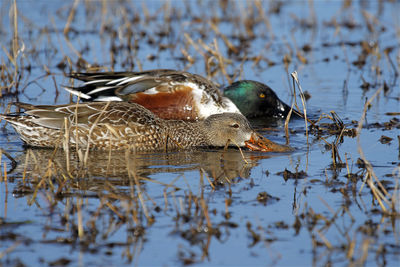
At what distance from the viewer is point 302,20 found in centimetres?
1296

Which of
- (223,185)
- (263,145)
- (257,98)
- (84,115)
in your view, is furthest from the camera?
(257,98)

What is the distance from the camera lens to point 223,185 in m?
5.27

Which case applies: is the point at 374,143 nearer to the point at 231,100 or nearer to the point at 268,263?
the point at 231,100

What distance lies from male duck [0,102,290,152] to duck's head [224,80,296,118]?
185cm

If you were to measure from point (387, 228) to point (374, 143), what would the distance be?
243cm

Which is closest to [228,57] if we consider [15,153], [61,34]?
[61,34]

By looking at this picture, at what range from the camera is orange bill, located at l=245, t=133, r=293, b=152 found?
654cm

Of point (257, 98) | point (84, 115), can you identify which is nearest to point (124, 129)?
point (84, 115)

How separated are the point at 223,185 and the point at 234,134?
1.52 meters

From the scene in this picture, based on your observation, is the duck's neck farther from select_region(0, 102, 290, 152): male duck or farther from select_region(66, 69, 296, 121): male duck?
select_region(66, 69, 296, 121): male duck

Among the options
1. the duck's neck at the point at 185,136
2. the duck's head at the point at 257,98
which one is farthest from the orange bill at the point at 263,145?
the duck's head at the point at 257,98

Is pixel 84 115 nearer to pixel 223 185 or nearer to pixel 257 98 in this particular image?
pixel 223 185

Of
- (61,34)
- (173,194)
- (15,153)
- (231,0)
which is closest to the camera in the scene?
(173,194)

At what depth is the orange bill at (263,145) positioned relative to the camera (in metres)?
6.54
